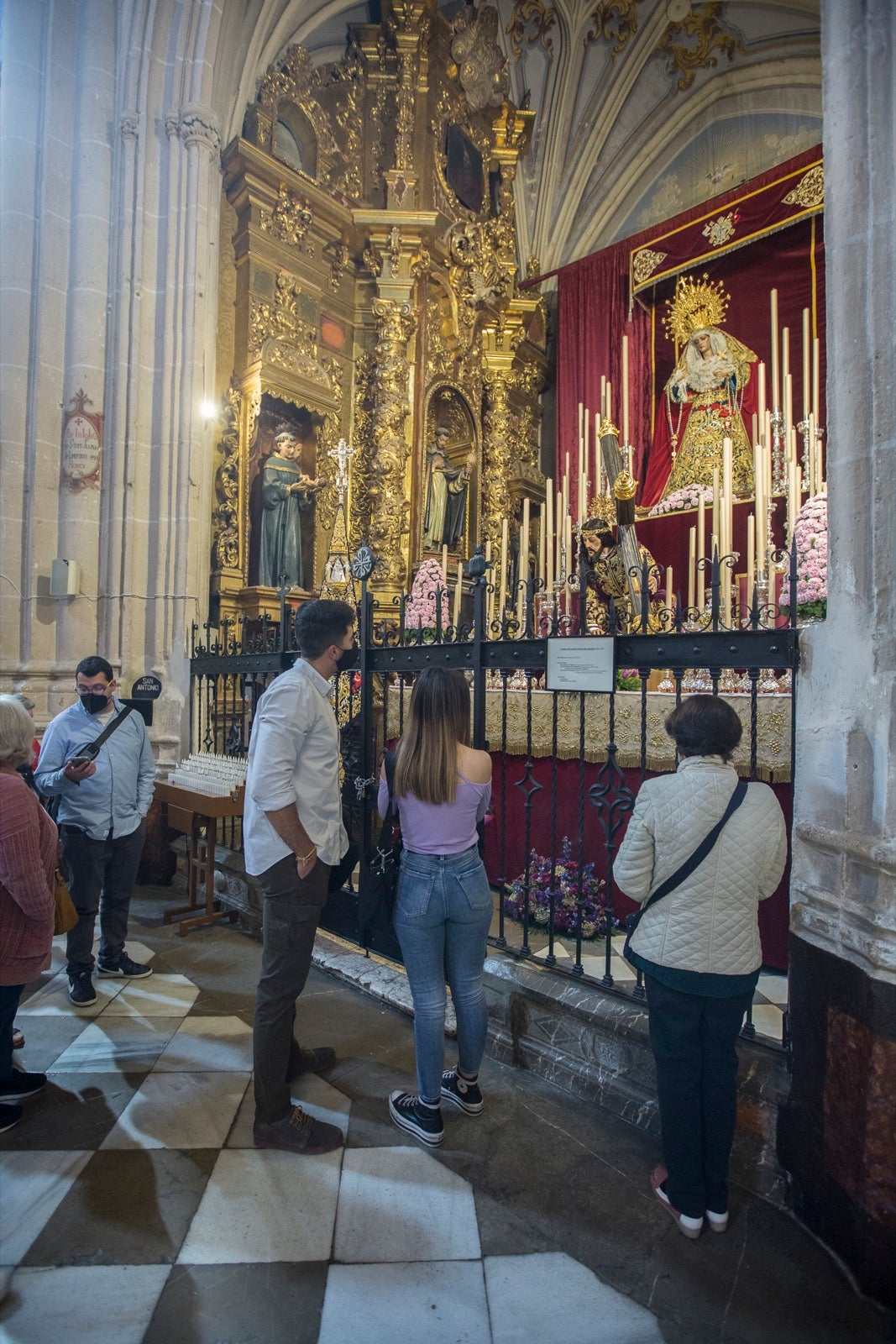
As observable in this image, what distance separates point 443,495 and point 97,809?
7.55 m

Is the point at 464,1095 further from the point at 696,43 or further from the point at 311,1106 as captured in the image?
the point at 696,43

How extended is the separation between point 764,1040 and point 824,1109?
31 cm

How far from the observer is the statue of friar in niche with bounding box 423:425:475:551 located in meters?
10.2

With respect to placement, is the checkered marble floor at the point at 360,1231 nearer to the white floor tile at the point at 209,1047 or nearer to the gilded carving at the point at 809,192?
the white floor tile at the point at 209,1047

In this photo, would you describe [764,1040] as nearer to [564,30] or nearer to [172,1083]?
[172,1083]

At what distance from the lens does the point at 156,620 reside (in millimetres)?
6352

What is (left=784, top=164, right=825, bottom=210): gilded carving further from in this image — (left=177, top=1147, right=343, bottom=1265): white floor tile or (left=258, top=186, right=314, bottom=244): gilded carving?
(left=177, top=1147, right=343, bottom=1265): white floor tile

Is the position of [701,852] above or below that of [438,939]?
above

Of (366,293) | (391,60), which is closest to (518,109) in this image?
(391,60)

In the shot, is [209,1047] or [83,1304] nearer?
[83,1304]

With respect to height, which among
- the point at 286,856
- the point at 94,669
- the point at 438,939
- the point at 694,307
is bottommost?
the point at 438,939

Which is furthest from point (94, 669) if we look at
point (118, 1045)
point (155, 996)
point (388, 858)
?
point (388, 858)

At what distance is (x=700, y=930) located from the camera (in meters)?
1.99

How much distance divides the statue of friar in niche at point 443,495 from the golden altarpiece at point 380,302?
3 cm
